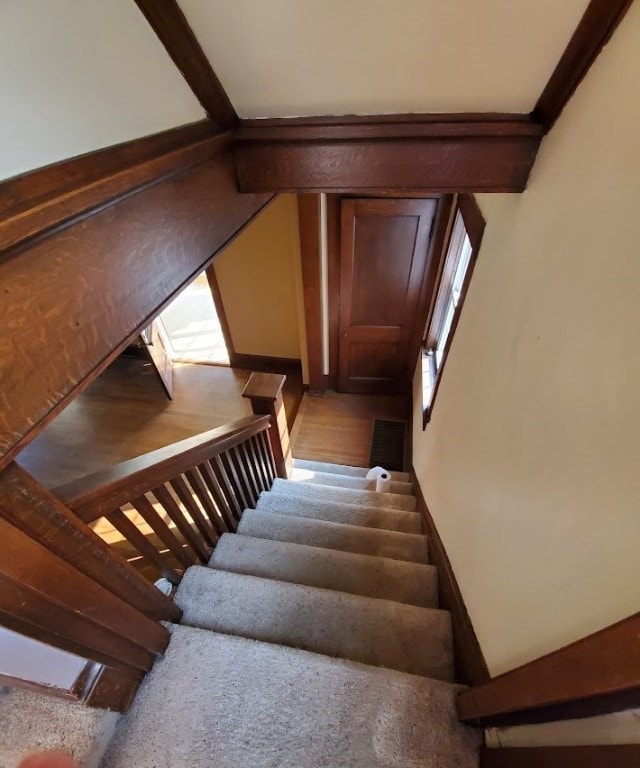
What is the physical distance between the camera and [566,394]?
0.73 metres

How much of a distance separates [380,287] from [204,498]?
205cm

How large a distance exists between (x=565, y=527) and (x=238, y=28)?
1277 mm

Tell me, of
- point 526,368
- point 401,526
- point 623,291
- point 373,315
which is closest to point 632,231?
point 623,291

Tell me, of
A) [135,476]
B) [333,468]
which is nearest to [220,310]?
[333,468]

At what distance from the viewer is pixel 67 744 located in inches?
34.9

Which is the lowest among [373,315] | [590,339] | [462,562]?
[462,562]

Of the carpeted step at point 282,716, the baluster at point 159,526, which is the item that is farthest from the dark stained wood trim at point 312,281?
the carpeted step at point 282,716

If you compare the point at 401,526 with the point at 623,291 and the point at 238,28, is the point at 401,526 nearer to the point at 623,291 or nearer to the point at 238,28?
the point at 623,291

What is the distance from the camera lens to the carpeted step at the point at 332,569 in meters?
1.57

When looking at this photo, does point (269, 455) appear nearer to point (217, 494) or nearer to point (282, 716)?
point (217, 494)

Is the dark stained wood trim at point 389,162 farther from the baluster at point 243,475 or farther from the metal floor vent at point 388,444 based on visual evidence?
the metal floor vent at point 388,444

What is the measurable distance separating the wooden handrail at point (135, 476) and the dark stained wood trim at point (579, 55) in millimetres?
1385

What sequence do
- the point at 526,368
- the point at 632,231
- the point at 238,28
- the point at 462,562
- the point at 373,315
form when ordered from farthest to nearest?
1. the point at 373,315
2. the point at 462,562
3. the point at 526,368
4. the point at 238,28
5. the point at 632,231

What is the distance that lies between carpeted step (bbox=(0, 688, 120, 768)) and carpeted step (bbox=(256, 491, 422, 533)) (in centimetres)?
117
